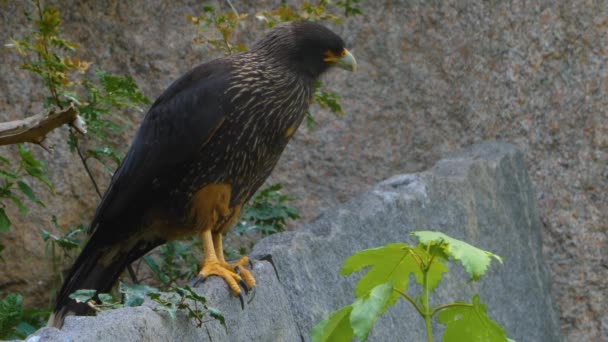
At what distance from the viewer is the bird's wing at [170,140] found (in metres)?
3.65

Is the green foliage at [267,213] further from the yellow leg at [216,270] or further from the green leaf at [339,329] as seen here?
the green leaf at [339,329]

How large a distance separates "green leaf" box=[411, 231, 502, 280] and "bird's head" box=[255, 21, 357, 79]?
169cm

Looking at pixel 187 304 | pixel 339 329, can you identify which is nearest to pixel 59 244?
pixel 187 304

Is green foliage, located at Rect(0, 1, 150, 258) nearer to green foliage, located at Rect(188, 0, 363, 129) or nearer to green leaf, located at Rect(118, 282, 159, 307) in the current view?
green foliage, located at Rect(188, 0, 363, 129)

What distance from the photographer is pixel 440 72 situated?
4973 mm

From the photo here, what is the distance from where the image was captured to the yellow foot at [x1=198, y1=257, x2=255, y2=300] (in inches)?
124

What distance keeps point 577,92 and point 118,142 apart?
209cm

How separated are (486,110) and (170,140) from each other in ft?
6.05

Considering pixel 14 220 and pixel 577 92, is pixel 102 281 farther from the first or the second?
pixel 577 92

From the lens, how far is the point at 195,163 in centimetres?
366

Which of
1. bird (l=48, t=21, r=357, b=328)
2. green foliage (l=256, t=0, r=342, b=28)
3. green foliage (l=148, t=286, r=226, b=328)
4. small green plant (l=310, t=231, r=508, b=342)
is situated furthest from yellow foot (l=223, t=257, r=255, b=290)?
green foliage (l=256, t=0, r=342, b=28)

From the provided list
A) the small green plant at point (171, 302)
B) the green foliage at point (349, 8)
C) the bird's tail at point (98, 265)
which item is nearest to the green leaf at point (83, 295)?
the small green plant at point (171, 302)

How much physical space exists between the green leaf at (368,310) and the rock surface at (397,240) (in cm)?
50

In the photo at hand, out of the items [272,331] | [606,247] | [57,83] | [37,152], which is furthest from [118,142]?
[606,247]
